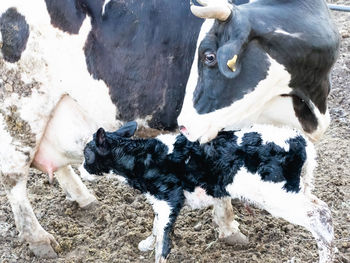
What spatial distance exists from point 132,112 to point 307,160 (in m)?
1.24

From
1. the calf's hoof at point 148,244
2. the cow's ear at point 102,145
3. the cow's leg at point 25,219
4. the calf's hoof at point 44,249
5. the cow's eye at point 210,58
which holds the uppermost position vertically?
the cow's eye at point 210,58

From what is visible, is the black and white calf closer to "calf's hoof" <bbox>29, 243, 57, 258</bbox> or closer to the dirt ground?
the dirt ground

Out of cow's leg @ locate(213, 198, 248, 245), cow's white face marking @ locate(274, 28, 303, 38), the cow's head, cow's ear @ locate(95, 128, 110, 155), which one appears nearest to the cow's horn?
the cow's head

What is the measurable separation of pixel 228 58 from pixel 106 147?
112 centimetres

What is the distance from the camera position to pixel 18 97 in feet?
14.0

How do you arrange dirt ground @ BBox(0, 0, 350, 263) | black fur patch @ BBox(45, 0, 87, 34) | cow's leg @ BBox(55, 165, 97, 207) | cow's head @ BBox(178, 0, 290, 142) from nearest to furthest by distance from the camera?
cow's head @ BBox(178, 0, 290, 142) < black fur patch @ BBox(45, 0, 87, 34) < dirt ground @ BBox(0, 0, 350, 263) < cow's leg @ BBox(55, 165, 97, 207)

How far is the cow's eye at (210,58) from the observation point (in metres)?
3.38

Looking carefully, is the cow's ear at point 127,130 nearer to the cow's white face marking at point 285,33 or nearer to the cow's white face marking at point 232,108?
the cow's white face marking at point 232,108

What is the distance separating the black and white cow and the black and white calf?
190mm

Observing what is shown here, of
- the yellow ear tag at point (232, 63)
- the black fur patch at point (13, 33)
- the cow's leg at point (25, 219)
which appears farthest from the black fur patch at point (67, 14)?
the yellow ear tag at point (232, 63)

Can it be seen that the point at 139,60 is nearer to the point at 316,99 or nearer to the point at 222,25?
the point at 222,25

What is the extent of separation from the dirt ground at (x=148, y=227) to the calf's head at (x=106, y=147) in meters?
0.82

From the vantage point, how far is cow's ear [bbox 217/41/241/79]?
10.4ft

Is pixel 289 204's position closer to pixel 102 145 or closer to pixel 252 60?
pixel 252 60
